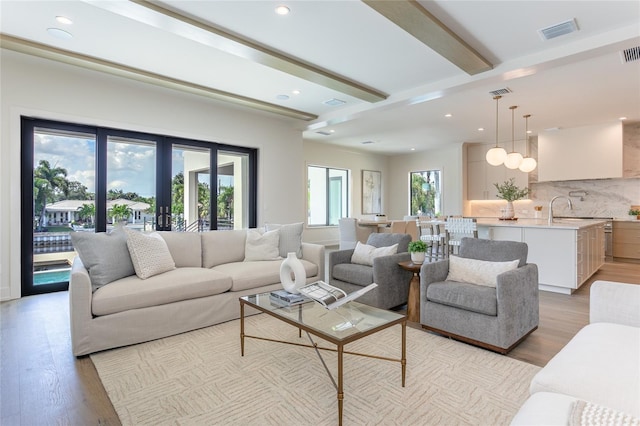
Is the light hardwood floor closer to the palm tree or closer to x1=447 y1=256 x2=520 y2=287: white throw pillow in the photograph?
x1=447 y1=256 x2=520 y2=287: white throw pillow

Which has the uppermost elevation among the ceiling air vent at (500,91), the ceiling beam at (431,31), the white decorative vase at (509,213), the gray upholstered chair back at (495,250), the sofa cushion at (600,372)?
the ceiling air vent at (500,91)

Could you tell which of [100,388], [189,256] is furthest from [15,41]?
[100,388]

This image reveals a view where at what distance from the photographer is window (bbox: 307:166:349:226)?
9078 millimetres

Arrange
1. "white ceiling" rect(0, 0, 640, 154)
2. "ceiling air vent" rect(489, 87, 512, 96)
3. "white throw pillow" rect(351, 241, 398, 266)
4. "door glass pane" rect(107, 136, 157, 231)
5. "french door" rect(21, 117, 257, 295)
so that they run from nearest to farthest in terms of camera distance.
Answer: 1. "white ceiling" rect(0, 0, 640, 154)
2. "white throw pillow" rect(351, 241, 398, 266)
3. "french door" rect(21, 117, 257, 295)
4. "ceiling air vent" rect(489, 87, 512, 96)
5. "door glass pane" rect(107, 136, 157, 231)

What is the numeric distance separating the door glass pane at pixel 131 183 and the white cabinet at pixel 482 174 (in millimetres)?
7661

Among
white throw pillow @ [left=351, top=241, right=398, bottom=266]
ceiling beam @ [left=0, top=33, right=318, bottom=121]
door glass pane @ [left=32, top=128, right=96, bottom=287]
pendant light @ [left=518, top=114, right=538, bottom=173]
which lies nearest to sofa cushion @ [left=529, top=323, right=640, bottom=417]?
white throw pillow @ [left=351, top=241, right=398, bottom=266]

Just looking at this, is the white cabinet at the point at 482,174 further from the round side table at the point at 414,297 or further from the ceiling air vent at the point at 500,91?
the round side table at the point at 414,297

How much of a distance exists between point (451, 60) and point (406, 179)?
6714 mm

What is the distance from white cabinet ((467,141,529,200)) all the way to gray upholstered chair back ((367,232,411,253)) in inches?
227

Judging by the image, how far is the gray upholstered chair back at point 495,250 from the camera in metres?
2.82

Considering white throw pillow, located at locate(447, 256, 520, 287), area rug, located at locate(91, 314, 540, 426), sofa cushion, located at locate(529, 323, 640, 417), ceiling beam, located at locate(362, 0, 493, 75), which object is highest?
ceiling beam, located at locate(362, 0, 493, 75)

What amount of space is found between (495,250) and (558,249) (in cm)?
206

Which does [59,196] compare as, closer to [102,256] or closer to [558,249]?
[102,256]

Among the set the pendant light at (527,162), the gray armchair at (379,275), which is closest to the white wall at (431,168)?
the pendant light at (527,162)
